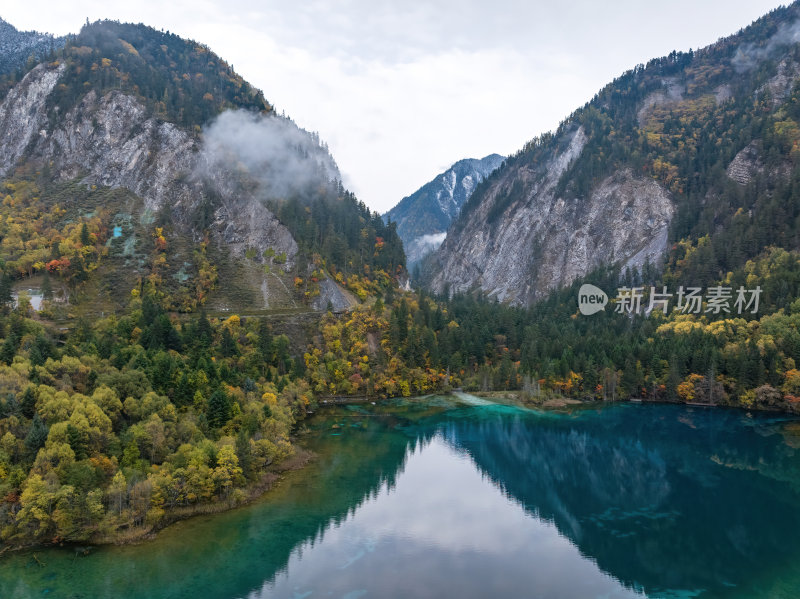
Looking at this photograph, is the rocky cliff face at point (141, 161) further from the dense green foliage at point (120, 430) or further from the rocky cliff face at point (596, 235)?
the rocky cliff face at point (596, 235)

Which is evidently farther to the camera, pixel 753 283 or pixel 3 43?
pixel 3 43

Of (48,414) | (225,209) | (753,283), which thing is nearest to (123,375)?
(48,414)

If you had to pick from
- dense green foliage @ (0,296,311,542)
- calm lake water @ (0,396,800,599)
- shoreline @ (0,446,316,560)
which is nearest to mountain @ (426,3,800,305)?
calm lake water @ (0,396,800,599)

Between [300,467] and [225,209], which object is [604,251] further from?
[300,467]

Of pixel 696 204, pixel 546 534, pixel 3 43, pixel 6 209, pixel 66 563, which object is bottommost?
pixel 66 563

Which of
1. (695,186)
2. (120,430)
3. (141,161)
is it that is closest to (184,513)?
(120,430)

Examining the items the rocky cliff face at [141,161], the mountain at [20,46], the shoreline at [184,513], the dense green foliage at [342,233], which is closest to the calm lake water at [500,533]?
the shoreline at [184,513]
